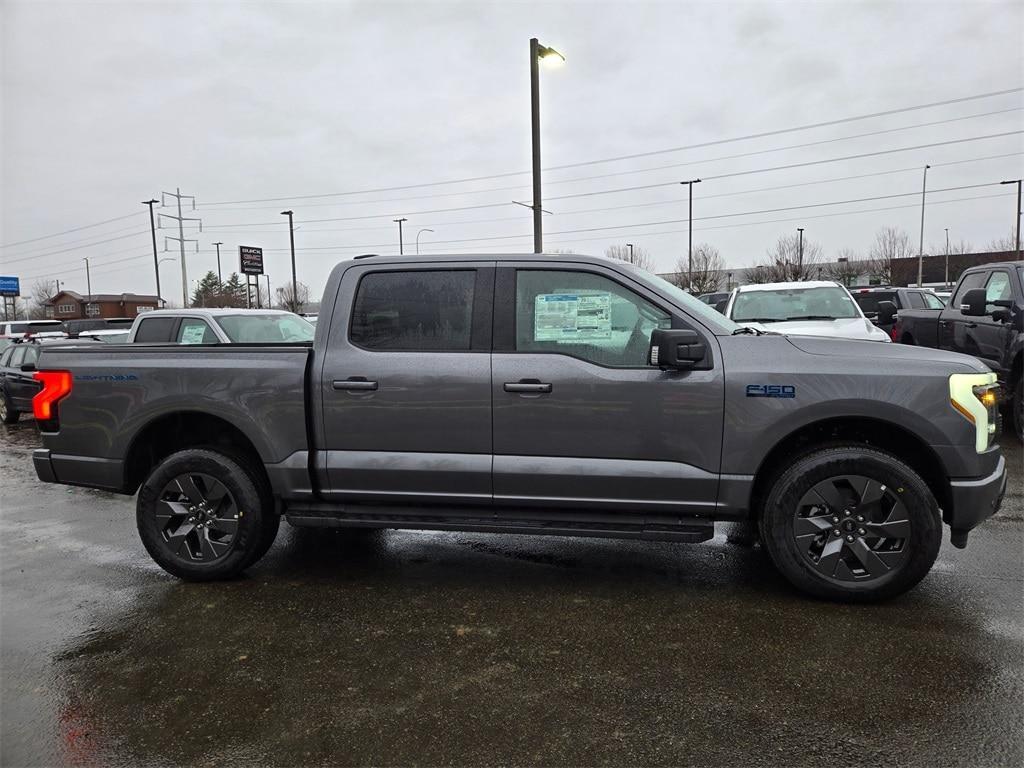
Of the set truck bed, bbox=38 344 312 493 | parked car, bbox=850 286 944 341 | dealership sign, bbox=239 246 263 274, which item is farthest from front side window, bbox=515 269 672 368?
dealership sign, bbox=239 246 263 274

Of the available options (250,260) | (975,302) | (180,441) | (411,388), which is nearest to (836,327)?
(975,302)

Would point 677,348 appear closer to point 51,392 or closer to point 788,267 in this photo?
point 51,392

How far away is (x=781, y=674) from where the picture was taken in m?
3.19

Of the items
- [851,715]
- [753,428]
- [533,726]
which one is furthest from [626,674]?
[753,428]

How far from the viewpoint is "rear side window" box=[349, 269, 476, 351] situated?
422 cm

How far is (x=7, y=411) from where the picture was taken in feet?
41.3

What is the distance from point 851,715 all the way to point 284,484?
323 cm

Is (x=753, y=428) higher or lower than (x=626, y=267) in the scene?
lower

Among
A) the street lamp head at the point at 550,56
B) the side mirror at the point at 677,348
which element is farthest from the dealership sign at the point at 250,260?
the side mirror at the point at 677,348

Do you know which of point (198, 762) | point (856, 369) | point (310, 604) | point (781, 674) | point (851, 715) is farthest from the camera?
point (310, 604)

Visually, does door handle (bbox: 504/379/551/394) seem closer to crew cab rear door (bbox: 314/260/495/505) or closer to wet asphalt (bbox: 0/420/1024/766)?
crew cab rear door (bbox: 314/260/495/505)

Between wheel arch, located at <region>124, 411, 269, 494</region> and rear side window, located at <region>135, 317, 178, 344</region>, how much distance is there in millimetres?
5914

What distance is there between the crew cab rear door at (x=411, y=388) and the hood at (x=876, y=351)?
181cm

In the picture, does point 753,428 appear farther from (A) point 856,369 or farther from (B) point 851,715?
(B) point 851,715
